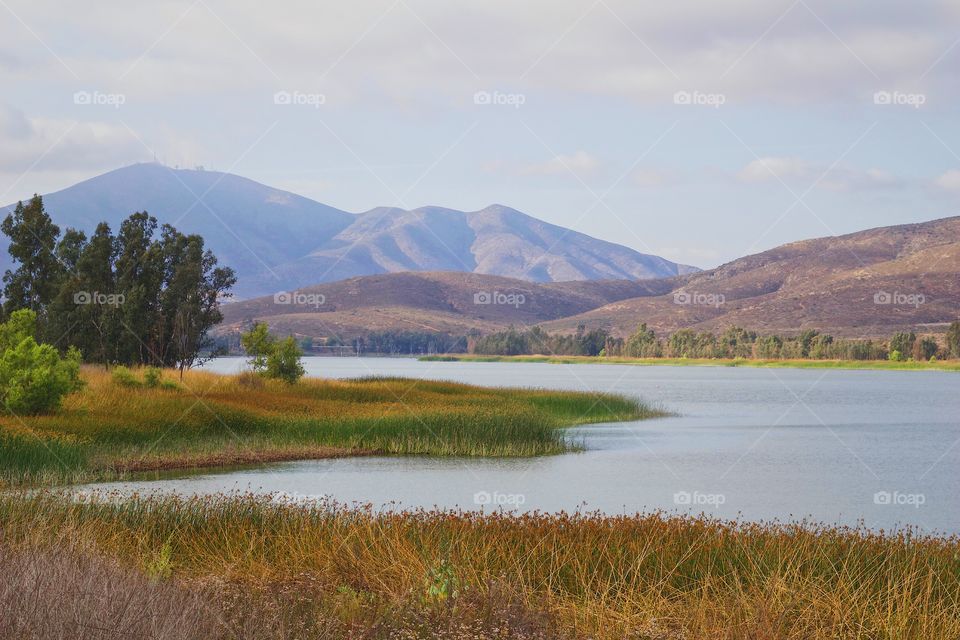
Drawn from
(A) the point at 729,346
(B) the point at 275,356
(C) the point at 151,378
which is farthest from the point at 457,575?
(A) the point at 729,346

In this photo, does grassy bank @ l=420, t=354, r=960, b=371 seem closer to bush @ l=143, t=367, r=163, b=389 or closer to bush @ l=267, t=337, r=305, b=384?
bush @ l=267, t=337, r=305, b=384

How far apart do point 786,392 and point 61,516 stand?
76.5 meters

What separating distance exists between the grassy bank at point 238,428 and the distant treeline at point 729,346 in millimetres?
116749

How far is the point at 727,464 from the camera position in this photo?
3306 cm

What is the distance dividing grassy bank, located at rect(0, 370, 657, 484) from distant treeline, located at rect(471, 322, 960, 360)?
383 ft

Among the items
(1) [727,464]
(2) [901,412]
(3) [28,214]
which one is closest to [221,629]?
(1) [727,464]

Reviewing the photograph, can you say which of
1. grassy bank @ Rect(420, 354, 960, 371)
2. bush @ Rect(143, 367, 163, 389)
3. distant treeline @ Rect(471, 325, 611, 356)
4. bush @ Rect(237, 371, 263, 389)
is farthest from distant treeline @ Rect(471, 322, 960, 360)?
bush @ Rect(143, 367, 163, 389)

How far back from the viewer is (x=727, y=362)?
16125 cm

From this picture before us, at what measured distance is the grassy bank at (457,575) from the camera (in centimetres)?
870

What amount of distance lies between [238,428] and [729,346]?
139894 mm

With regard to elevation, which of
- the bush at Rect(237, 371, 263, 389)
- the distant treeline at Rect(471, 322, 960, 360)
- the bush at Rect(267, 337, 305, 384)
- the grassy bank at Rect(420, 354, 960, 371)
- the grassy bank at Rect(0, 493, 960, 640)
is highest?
the distant treeline at Rect(471, 322, 960, 360)

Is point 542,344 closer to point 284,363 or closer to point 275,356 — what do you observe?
point 284,363

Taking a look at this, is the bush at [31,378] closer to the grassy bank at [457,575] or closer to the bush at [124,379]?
the bush at [124,379]

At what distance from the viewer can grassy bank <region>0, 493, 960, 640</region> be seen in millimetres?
8703
